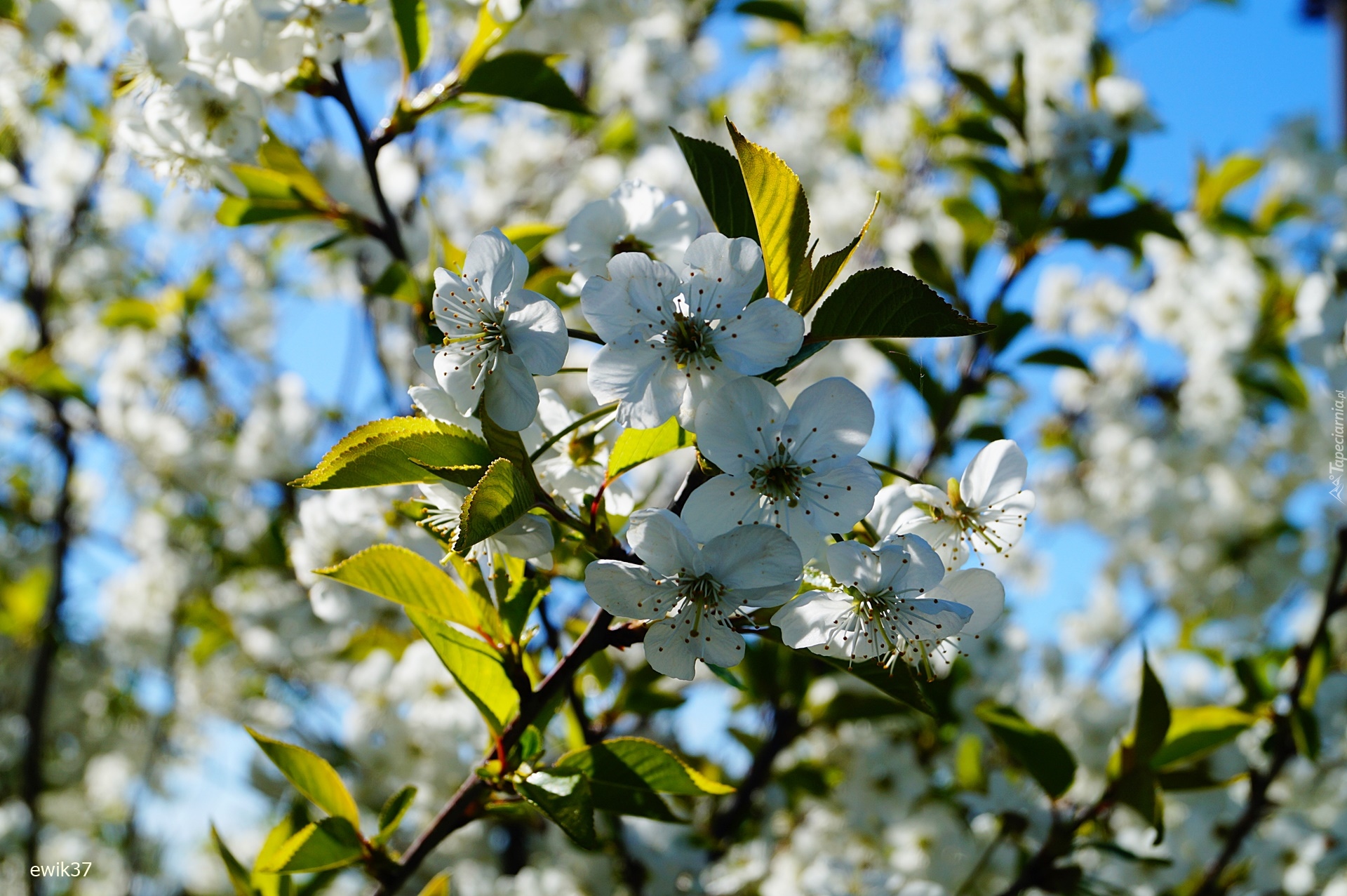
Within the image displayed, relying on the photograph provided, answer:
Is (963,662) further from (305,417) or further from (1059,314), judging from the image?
(1059,314)

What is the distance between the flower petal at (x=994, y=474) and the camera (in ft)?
2.85

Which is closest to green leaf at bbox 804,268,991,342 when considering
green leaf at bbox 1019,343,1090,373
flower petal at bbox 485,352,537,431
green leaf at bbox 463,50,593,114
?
flower petal at bbox 485,352,537,431

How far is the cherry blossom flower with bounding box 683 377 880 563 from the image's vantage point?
2.44 ft

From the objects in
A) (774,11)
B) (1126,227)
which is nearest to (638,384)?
(1126,227)

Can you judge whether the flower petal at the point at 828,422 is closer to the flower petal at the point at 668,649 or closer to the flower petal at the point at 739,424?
the flower petal at the point at 739,424

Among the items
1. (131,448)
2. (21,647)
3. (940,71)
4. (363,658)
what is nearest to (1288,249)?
(940,71)

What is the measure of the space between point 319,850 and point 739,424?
666 mm

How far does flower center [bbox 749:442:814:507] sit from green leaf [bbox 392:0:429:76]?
3.11 feet

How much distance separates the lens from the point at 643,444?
82cm

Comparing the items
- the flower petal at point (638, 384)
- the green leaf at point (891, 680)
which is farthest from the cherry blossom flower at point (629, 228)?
the green leaf at point (891, 680)

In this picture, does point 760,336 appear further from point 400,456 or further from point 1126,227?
point 1126,227

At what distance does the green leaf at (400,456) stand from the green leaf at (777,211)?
0.30m

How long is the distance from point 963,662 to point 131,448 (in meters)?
3.00

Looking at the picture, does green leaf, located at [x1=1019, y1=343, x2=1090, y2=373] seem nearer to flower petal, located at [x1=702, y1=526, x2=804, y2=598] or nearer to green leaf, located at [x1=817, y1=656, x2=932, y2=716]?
green leaf, located at [x1=817, y1=656, x2=932, y2=716]
